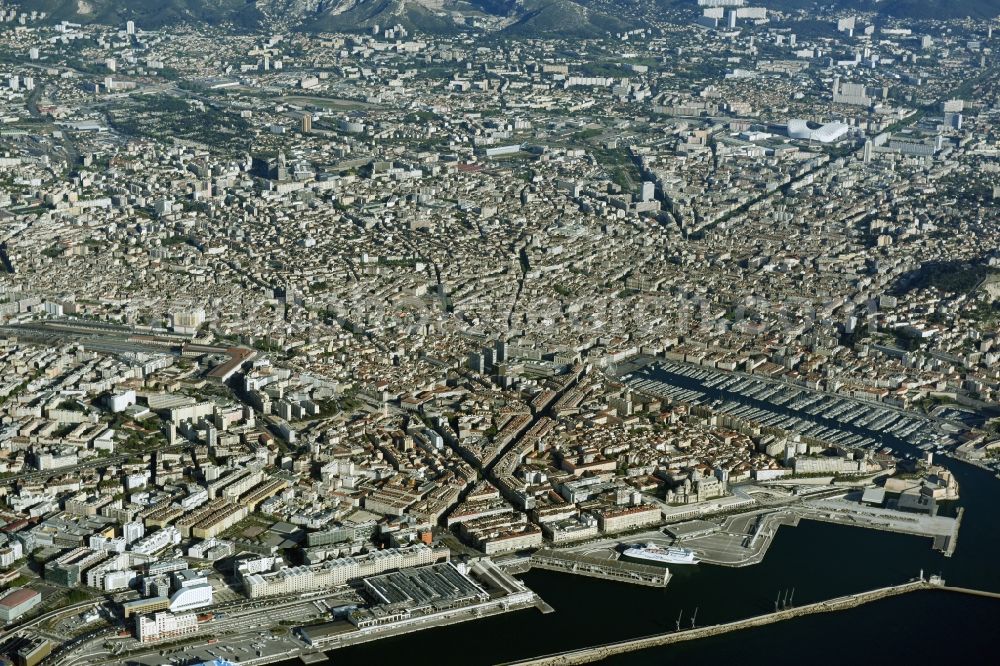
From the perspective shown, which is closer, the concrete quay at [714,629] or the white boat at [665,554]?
the concrete quay at [714,629]

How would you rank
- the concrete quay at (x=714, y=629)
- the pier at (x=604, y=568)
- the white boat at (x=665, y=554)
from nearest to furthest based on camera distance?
the concrete quay at (x=714, y=629) < the pier at (x=604, y=568) < the white boat at (x=665, y=554)

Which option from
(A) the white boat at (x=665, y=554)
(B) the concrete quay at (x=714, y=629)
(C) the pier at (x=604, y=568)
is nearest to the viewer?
(B) the concrete quay at (x=714, y=629)

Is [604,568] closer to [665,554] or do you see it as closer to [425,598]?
[665,554]

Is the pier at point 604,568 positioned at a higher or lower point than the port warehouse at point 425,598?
lower

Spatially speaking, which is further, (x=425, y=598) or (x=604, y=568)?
(x=604, y=568)

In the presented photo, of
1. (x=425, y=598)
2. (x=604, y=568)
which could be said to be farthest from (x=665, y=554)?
(x=425, y=598)

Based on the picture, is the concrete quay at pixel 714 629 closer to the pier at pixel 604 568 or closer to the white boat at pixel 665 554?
the pier at pixel 604 568

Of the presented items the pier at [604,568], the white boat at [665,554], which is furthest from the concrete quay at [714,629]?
the white boat at [665,554]

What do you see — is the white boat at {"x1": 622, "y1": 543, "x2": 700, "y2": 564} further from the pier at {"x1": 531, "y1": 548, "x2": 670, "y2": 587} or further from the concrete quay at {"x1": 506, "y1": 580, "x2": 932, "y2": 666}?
the concrete quay at {"x1": 506, "y1": 580, "x2": 932, "y2": 666}
